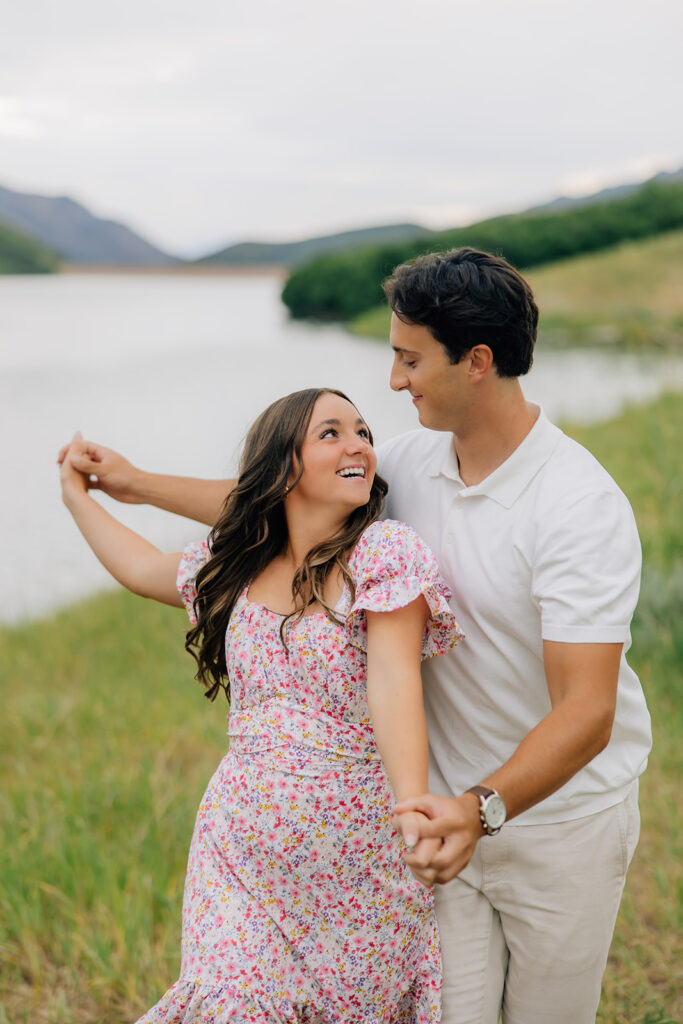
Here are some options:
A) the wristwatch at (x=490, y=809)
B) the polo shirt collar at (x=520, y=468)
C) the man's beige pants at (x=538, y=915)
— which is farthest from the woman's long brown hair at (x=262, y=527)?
the man's beige pants at (x=538, y=915)

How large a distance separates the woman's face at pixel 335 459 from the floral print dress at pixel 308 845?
118 millimetres

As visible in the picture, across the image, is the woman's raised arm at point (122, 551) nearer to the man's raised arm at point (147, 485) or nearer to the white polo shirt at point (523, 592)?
the man's raised arm at point (147, 485)

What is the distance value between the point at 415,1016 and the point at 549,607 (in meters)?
0.96

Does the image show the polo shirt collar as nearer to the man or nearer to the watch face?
the man

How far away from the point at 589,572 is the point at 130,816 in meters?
3.04

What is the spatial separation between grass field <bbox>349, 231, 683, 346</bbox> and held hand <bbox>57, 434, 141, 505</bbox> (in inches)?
809

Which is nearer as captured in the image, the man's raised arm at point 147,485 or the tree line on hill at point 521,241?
the man's raised arm at point 147,485

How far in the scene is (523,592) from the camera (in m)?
2.10

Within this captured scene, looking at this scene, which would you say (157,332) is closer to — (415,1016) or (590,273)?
(590,273)

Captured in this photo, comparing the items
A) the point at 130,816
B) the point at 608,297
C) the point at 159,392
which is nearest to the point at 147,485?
the point at 130,816

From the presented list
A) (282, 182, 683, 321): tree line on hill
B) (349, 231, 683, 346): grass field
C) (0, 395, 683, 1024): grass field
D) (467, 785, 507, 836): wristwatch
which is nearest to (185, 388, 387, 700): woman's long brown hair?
(467, 785, 507, 836): wristwatch

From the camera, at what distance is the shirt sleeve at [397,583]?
1949 millimetres

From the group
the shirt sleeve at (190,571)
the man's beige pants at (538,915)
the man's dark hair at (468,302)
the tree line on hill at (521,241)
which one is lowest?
the man's beige pants at (538,915)

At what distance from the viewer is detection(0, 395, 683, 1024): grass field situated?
3129 millimetres
